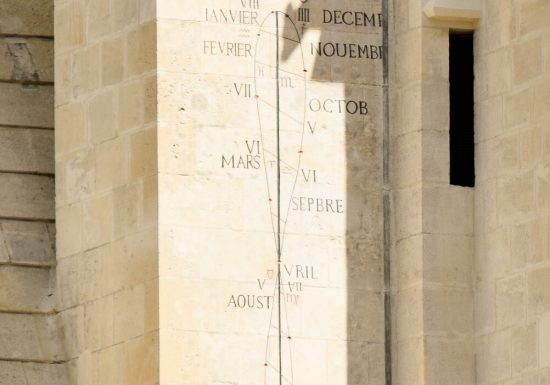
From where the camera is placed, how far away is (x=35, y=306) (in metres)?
21.8

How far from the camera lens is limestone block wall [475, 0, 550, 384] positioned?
20.8 meters

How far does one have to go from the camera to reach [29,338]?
71.4 feet

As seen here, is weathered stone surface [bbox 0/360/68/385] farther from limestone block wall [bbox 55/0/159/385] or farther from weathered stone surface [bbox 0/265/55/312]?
weathered stone surface [bbox 0/265/55/312]

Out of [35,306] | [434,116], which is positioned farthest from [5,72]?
[434,116]

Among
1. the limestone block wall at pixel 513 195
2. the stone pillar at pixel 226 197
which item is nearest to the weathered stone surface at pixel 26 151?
the stone pillar at pixel 226 197

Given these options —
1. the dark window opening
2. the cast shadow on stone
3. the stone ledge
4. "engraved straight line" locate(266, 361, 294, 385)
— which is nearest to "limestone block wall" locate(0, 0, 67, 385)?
"engraved straight line" locate(266, 361, 294, 385)

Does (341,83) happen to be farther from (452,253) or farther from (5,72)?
(5,72)

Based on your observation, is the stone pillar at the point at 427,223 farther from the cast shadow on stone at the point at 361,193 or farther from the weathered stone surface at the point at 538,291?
the weathered stone surface at the point at 538,291

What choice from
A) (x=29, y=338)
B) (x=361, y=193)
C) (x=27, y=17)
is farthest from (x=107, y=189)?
(x=27, y=17)

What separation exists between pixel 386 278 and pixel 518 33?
199 centimetres

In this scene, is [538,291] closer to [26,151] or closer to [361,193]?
[361,193]

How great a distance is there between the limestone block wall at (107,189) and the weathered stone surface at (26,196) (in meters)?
0.43

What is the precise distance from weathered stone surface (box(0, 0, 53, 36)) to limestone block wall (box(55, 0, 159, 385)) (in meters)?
0.93

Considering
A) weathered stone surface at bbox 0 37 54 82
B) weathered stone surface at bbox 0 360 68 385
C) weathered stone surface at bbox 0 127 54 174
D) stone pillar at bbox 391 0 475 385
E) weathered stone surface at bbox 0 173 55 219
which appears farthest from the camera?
weathered stone surface at bbox 0 37 54 82
